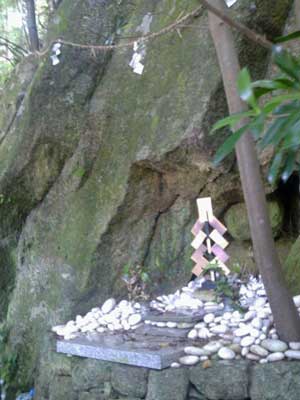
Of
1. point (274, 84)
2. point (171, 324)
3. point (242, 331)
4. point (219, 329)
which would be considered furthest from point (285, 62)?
point (171, 324)

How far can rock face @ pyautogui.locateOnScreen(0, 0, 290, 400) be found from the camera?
365 cm

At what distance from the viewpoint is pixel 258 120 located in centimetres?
137

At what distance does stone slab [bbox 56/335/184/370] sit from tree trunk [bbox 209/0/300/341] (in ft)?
1.93

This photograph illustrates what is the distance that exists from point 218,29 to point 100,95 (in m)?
1.75

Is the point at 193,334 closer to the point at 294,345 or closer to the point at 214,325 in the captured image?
the point at 214,325

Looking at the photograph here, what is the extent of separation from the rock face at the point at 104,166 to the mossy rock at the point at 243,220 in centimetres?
9

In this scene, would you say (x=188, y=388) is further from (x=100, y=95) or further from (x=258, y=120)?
(x=100, y=95)

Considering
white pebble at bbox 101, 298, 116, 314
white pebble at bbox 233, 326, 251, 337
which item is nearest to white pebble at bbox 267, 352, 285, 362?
white pebble at bbox 233, 326, 251, 337

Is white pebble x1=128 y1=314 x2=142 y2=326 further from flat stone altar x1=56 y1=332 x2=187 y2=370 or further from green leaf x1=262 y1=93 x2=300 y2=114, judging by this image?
green leaf x1=262 y1=93 x2=300 y2=114

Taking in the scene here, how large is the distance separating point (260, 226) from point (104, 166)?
1.74 meters

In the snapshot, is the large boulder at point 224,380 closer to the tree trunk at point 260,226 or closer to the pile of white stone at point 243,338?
the pile of white stone at point 243,338

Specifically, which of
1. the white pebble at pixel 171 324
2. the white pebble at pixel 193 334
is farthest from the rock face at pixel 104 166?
the white pebble at pixel 193 334

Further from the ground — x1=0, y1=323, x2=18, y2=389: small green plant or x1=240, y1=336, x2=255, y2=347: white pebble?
x1=240, y1=336, x2=255, y2=347: white pebble

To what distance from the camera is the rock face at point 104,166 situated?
365cm
